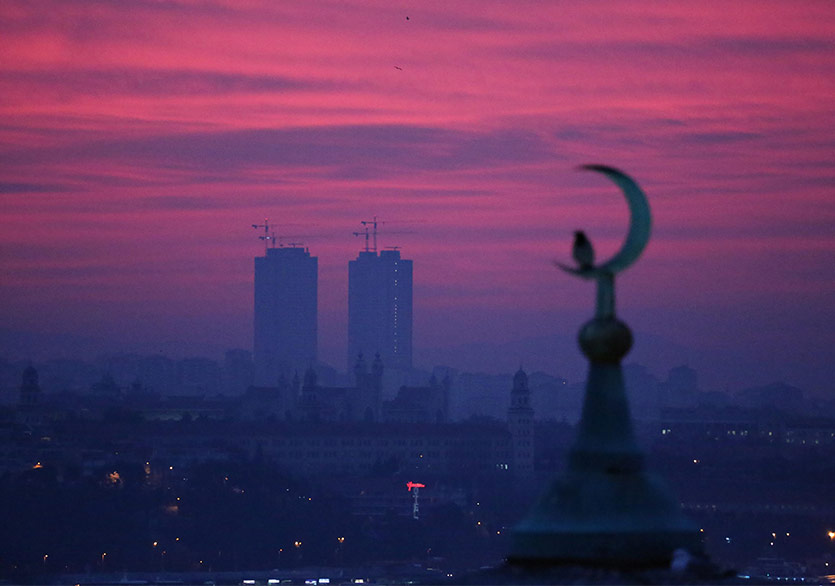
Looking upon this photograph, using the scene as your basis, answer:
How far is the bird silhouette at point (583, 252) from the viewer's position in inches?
326

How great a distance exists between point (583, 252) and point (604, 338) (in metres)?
0.30

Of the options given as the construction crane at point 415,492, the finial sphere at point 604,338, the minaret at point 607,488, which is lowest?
the construction crane at point 415,492

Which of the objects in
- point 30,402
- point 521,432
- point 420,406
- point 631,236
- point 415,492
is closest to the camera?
point 631,236

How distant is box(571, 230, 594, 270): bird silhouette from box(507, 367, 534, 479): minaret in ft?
456

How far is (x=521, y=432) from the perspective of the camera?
151m

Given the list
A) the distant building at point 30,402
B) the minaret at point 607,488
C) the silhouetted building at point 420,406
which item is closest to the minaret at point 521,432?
the silhouetted building at point 420,406

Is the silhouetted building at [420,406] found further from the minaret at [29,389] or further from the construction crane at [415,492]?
the construction crane at [415,492]

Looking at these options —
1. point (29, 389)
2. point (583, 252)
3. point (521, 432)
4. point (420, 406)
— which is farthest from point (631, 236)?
point (420, 406)

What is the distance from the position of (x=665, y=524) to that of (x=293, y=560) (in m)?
92.3

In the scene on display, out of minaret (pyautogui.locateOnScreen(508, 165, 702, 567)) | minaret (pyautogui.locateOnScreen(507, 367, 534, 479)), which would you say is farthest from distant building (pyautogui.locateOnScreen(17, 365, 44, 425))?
minaret (pyautogui.locateOnScreen(508, 165, 702, 567))

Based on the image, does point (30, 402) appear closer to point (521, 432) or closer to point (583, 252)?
point (521, 432)

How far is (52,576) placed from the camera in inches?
3302

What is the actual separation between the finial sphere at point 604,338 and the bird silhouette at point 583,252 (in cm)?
19

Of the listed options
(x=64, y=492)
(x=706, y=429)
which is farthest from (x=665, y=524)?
(x=706, y=429)
